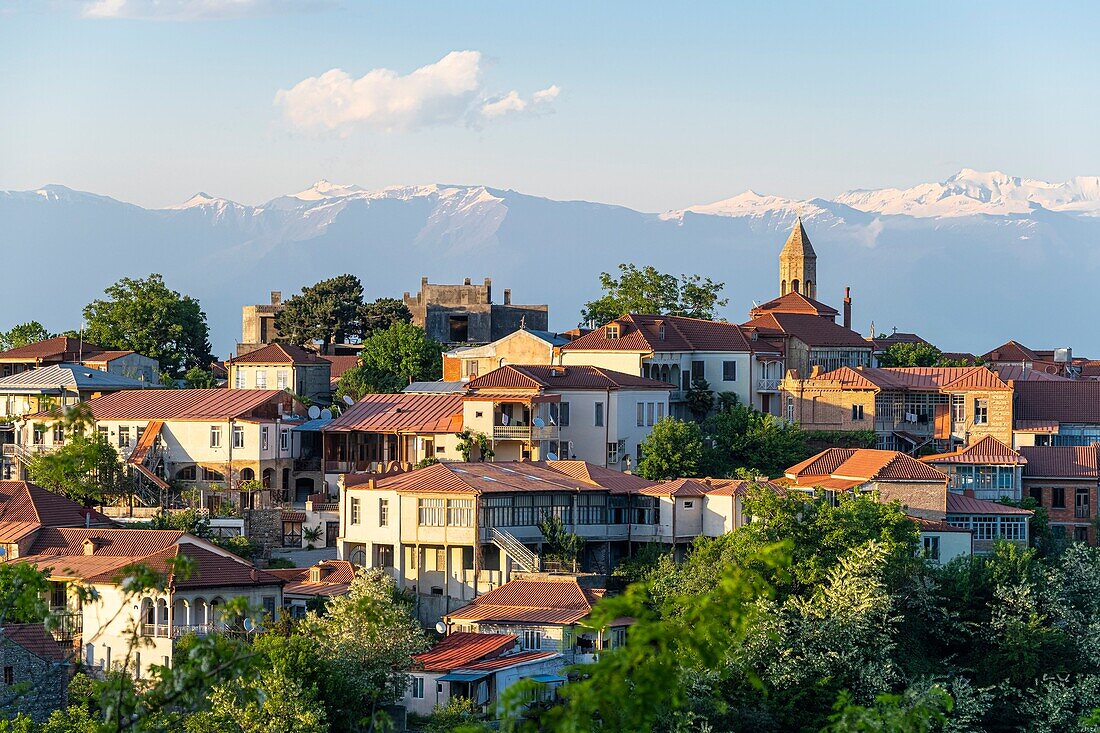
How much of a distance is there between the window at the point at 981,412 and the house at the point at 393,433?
57.6 feet

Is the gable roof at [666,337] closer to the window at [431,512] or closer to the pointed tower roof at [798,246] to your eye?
the window at [431,512]

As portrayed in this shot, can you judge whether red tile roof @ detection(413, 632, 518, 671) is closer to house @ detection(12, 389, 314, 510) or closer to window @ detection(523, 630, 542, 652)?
window @ detection(523, 630, 542, 652)

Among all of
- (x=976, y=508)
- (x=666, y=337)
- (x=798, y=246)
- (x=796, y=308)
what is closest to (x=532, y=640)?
(x=976, y=508)

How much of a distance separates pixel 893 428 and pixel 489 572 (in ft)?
72.4

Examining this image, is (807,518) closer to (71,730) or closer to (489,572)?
(489,572)

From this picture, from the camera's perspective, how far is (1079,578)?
53438 mm

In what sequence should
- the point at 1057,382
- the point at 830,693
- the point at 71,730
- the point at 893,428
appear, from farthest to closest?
1. the point at 1057,382
2. the point at 893,428
3. the point at 830,693
4. the point at 71,730

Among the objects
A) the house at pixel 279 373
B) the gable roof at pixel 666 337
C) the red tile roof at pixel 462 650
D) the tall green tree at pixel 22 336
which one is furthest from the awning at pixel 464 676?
the tall green tree at pixel 22 336

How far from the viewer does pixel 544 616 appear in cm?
4781

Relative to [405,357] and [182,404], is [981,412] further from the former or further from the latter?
[182,404]

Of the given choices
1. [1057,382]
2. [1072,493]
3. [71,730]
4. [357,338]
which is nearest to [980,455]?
[1072,493]

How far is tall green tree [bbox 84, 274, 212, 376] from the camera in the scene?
288ft

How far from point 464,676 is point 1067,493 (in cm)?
2511

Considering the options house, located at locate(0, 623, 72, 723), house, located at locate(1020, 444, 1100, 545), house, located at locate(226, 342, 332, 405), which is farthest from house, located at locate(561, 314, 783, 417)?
house, located at locate(0, 623, 72, 723)
